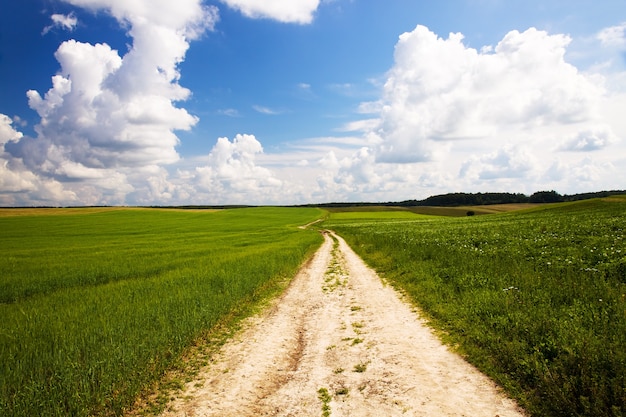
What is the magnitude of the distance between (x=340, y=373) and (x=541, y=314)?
5.27m

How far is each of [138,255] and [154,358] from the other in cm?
2125

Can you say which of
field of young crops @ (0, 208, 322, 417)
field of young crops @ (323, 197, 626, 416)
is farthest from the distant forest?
field of young crops @ (0, 208, 322, 417)

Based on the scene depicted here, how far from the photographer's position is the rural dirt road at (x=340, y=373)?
5.88 metres

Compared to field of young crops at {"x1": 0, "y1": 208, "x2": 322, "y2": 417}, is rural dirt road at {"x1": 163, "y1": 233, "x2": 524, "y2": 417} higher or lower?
lower

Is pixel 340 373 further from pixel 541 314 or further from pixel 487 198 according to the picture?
pixel 487 198

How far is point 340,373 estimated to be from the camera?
7.19 metres

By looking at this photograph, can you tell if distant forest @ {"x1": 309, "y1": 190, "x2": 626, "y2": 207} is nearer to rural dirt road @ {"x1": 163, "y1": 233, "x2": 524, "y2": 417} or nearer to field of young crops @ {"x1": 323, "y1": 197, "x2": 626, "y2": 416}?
field of young crops @ {"x1": 323, "y1": 197, "x2": 626, "y2": 416}

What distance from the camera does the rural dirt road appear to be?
5.88 m

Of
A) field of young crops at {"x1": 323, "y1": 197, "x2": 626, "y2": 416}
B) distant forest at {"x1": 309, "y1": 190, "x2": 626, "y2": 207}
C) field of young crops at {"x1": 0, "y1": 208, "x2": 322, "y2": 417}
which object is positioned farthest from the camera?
distant forest at {"x1": 309, "y1": 190, "x2": 626, "y2": 207}

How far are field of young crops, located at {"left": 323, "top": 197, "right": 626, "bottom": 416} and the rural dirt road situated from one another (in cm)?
67

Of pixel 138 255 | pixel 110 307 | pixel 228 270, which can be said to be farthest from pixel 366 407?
pixel 138 255

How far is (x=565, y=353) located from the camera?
660 cm

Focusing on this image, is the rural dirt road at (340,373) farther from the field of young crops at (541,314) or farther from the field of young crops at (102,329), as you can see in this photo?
the field of young crops at (102,329)

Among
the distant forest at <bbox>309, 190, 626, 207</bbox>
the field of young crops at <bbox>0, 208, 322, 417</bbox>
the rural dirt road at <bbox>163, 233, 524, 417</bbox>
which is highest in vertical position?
the distant forest at <bbox>309, 190, 626, 207</bbox>
